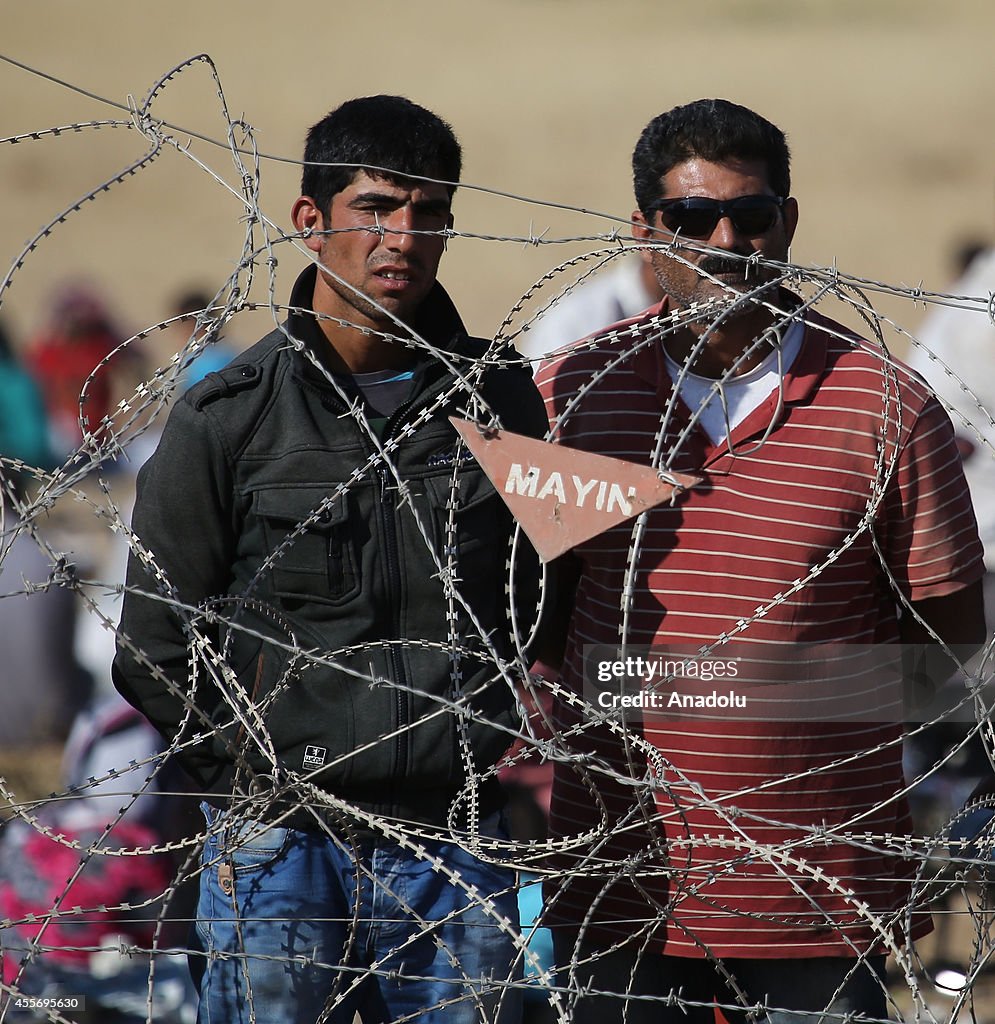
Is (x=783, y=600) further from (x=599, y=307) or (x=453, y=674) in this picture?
(x=599, y=307)

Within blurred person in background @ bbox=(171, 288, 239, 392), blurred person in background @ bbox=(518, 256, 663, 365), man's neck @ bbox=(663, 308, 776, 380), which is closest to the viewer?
blurred person in background @ bbox=(171, 288, 239, 392)

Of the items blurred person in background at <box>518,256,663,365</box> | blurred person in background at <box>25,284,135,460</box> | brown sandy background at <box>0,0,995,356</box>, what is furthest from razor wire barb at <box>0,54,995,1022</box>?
brown sandy background at <box>0,0,995,356</box>

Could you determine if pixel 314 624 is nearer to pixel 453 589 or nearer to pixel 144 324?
pixel 453 589

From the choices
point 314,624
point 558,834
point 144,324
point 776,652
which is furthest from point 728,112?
point 144,324

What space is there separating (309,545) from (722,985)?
116 centimetres

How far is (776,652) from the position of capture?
2756 millimetres

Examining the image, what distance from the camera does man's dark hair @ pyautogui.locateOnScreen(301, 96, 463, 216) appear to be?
276 cm

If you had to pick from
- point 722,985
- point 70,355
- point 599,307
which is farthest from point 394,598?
point 70,355

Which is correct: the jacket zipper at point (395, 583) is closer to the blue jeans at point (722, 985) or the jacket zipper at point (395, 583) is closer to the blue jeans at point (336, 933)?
the blue jeans at point (336, 933)

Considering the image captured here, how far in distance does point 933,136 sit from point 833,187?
2666 mm

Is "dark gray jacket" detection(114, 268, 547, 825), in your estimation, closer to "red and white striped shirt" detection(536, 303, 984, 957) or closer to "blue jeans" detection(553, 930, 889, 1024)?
"red and white striped shirt" detection(536, 303, 984, 957)

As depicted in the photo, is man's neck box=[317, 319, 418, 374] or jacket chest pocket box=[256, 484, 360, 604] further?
man's neck box=[317, 319, 418, 374]

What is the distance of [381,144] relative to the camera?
2760 mm

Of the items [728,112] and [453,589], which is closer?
[453,589]
